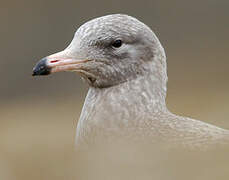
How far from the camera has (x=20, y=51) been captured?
7582mm

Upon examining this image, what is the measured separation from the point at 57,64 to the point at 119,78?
0.29m

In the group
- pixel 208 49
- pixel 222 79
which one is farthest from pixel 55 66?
pixel 208 49

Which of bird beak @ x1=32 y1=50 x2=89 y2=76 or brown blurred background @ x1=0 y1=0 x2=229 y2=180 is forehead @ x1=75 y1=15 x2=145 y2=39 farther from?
brown blurred background @ x1=0 y1=0 x2=229 y2=180

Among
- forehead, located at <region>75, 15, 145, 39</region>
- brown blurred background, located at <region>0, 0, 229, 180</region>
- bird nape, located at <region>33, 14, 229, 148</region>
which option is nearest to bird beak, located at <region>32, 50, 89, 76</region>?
bird nape, located at <region>33, 14, 229, 148</region>

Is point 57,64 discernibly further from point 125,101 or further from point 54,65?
point 125,101

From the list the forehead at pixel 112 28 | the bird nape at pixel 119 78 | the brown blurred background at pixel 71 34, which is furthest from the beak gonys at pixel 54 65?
the brown blurred background at pixel 71 34

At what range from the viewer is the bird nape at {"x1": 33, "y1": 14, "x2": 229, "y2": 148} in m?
3.35

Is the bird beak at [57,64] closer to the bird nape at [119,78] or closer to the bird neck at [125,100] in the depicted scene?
the bird nape at [119,78]

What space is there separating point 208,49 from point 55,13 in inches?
75.9

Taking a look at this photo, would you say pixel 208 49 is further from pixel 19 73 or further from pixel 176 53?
pixel 19 73

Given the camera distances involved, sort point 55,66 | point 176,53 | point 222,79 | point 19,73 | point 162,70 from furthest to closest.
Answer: point 19,73, point 176,53, point 222,79, point 162,70, point 55,66

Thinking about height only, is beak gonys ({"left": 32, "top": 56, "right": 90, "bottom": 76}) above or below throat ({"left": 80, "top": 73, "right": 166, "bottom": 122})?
above

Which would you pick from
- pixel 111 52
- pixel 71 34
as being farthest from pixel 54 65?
pixel 71 34

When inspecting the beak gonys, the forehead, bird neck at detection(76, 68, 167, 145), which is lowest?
bird neck at detection(76, 68, 167, 145)
